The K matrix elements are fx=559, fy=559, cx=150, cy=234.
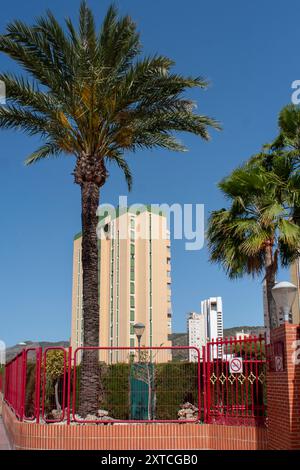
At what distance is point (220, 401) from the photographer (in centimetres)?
1161

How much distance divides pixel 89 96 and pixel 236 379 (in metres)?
7.54

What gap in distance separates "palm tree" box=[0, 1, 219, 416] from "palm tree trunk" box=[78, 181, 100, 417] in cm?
2

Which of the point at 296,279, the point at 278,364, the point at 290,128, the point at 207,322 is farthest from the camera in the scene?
the point at 207,322

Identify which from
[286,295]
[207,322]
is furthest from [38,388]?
[207,322]

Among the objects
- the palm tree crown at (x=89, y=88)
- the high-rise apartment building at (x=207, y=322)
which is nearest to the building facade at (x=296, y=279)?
the palm tree crown at (x=89, y=88)

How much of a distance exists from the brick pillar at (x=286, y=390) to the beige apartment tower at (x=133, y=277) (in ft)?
248

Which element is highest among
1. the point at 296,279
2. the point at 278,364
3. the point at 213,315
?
the point at 296,279

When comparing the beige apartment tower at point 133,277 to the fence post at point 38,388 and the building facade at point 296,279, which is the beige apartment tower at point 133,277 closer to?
the building facade at point 296,279

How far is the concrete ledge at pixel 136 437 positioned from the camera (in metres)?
10.4

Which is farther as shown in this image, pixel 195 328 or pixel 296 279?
pixel 195 328

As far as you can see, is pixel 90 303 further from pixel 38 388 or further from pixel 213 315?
pixel 213 315

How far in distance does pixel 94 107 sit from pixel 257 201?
15.4ft

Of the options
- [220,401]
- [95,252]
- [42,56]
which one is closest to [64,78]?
[42,56]

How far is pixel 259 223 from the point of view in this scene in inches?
549
